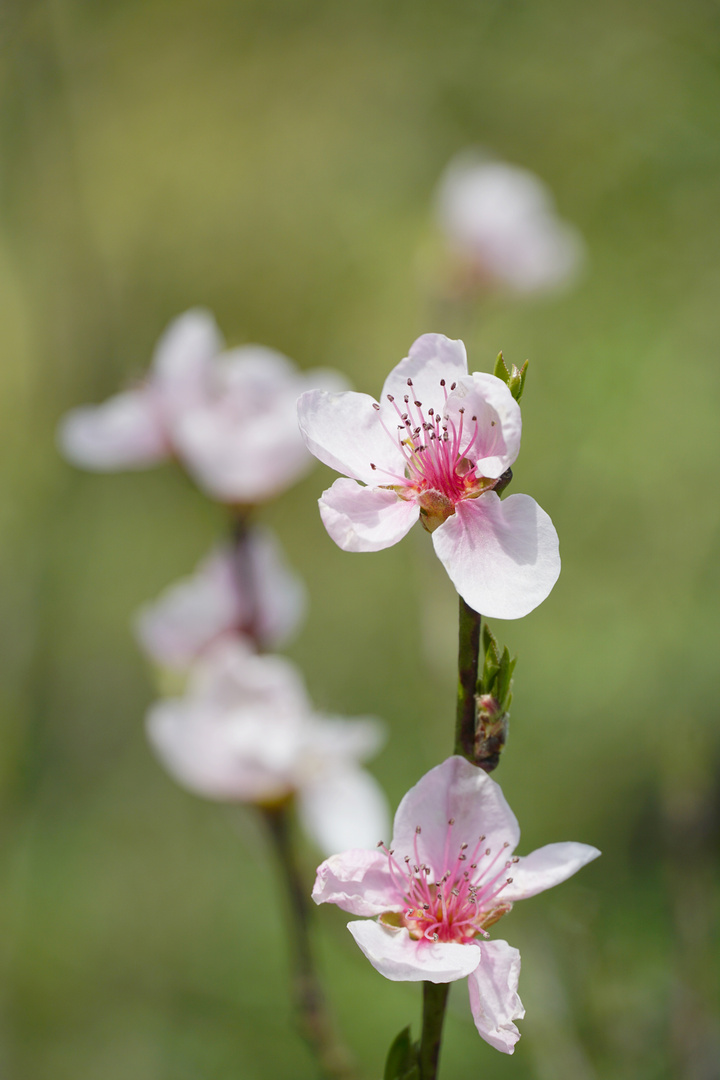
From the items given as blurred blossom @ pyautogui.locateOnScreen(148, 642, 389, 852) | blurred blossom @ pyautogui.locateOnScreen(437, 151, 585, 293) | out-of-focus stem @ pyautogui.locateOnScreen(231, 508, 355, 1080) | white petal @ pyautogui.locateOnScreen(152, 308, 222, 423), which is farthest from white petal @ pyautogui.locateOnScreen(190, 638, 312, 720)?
blurred blossom @ pyautogui.locateOnScreen(437, 151, 585, 293)

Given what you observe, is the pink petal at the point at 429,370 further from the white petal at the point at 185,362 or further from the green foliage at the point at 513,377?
the white petal at the point at 185,362

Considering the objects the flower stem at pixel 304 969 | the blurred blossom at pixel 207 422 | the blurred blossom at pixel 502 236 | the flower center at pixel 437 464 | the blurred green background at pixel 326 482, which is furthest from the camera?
the blurred blossom at pixel 502 236

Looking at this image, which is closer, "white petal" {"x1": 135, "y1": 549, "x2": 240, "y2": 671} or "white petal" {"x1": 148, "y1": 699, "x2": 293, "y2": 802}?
"white petal" {"x1": 148, "y1": 699, "x2": 293, "y2": 802}

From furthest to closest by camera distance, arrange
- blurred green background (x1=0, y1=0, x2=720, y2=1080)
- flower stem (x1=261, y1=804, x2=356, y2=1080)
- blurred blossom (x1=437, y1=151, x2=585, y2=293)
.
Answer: blurred blossom (x1=437, y1=151, x2=585, y2=293)
blurred green background (x1=0, y1=0, x2=720, y2=1080)
flower stem (x1=261, y1=804, x2=356, y2=1080)

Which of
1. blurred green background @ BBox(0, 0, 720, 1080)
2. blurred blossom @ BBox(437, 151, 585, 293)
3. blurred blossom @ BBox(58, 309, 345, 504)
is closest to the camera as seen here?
blurred blossom @ BBox(58, 309, 345, 504)

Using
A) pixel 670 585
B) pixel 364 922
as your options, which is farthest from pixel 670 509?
pixel 364 922

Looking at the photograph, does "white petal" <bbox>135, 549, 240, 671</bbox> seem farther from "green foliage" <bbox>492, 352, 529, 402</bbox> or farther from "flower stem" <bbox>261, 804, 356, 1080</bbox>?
"green foliage" <bbox>492, 352, 529, 402</bbox>

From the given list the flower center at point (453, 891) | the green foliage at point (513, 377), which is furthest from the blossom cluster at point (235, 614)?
the green foliage at point (513, 377)

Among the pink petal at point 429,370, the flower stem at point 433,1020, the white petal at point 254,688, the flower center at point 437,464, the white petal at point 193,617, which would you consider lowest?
the flower stem at point 433,1020
